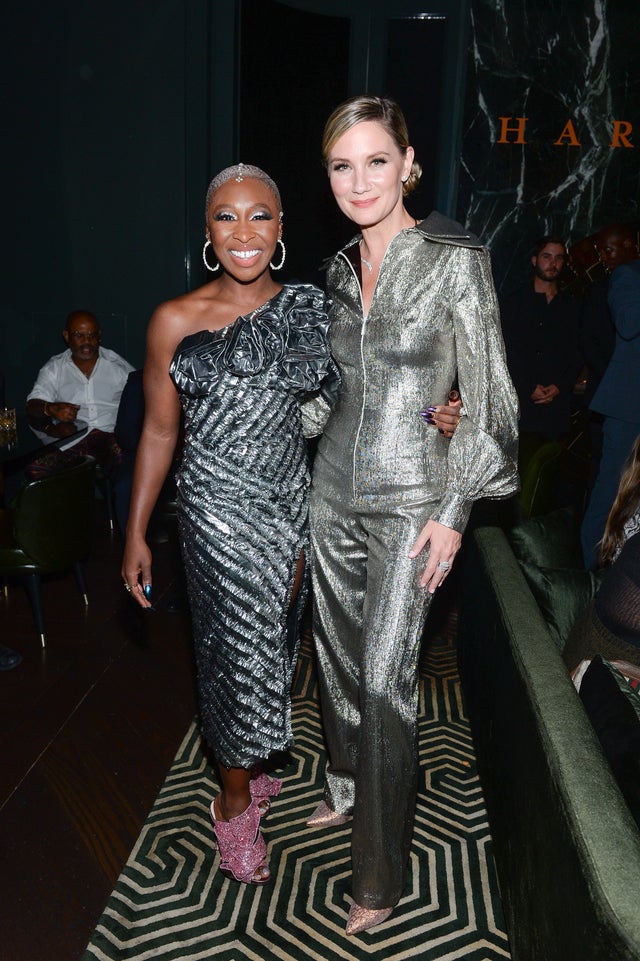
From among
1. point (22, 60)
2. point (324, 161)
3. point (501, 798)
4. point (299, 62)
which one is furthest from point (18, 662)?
point (299, 62)

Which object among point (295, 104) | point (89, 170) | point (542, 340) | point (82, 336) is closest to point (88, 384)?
point (82, 336)

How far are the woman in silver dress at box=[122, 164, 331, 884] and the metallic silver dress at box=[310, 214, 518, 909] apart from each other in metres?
0.12

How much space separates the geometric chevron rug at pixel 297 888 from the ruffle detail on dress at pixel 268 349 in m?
1.41

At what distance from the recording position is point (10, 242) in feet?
18.6

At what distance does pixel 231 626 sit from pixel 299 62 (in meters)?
4.92

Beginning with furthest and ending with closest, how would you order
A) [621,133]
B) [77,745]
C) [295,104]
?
[621,133], [295,104], [77,745]

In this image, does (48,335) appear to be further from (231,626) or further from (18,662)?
(231,626)

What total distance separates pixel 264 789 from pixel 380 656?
3.04 feet

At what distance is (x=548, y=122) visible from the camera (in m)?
5.84

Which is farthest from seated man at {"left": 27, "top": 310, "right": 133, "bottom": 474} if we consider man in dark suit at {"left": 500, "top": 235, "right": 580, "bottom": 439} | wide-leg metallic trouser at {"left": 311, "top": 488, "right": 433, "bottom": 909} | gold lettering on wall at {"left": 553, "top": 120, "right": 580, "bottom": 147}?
gold lettering on wall at {"left": 553, "top": 120, "right": 580, "bottom": 147}

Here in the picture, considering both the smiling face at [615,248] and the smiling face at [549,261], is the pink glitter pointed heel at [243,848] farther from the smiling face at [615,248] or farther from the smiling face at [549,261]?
the smiling face at [549,261]

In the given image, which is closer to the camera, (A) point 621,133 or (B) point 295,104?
(B) point 295,104

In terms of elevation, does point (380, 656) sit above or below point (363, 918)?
above

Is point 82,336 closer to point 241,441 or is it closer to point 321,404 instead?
point 321,404
